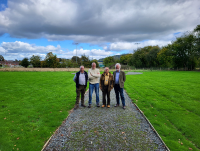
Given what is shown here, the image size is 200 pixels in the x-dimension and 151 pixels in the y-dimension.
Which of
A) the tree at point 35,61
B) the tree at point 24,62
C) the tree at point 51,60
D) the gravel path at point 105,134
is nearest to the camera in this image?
the gravel path at point 105,134

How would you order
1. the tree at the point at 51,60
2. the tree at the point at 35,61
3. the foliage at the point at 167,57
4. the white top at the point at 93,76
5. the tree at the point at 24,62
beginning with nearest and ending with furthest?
the white top at the point at 93,76
the foliage at the point at 167,57
the tree at the point at 51,60
the tree at the point at 35,61
the tree at the point at 24,62

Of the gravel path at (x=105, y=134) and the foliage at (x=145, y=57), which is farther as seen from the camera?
the foliage at (x=145, y=57)

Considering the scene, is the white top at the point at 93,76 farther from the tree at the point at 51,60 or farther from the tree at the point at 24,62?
the tree at the point at 24,62

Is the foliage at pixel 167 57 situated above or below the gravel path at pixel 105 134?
above

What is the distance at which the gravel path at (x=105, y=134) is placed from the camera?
3.60 metres

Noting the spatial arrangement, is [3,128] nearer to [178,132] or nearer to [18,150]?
[18,150]

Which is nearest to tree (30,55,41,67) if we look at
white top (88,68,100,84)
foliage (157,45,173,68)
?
foliage (157,45,173,68)

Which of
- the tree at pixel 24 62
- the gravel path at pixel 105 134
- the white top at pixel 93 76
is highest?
the tree at pixel 24 62

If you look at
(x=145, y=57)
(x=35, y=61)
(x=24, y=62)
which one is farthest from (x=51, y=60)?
(x=145, y=57)

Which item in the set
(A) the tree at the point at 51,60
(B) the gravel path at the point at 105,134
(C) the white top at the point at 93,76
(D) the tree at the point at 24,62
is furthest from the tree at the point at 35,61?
(B) the gravel path at the point at 105,134

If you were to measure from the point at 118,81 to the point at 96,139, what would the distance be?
11.0 feet

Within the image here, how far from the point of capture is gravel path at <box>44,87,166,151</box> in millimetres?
3598

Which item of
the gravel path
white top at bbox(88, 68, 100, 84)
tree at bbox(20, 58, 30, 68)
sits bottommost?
the gravel path

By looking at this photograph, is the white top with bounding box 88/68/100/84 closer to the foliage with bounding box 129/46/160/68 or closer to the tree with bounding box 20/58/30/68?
the foliage with bounding box 129/46/160/68
